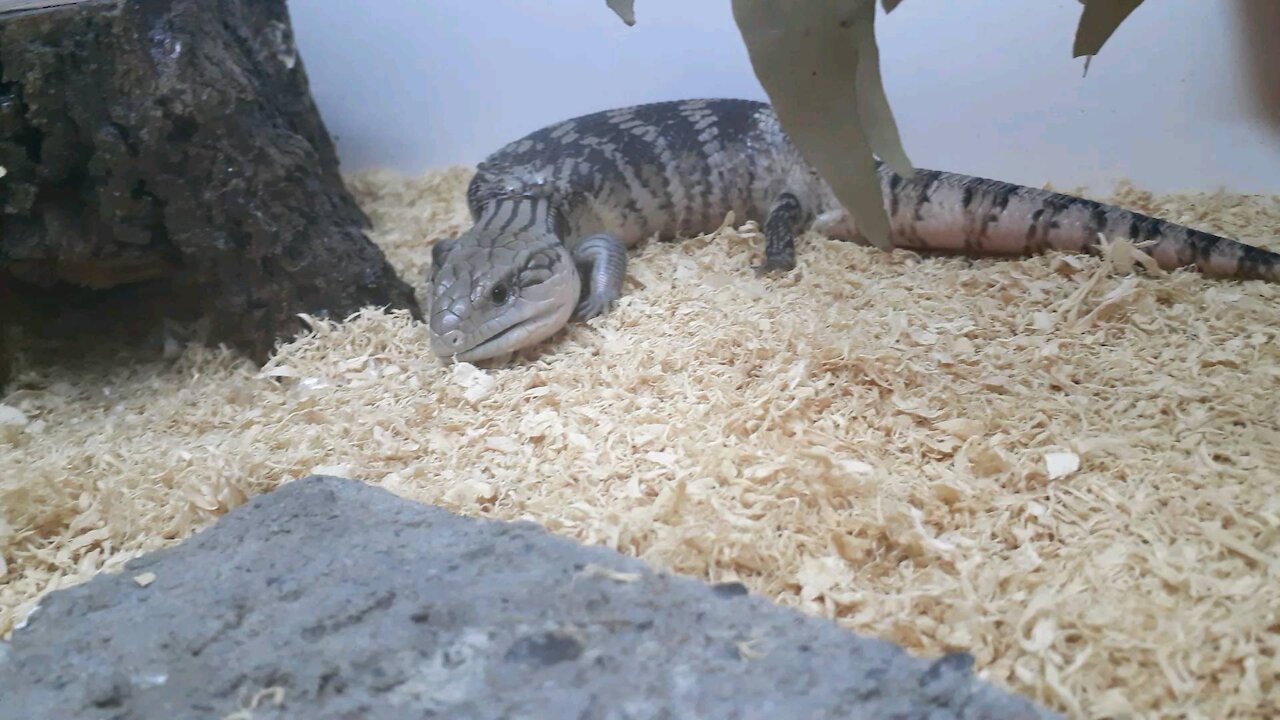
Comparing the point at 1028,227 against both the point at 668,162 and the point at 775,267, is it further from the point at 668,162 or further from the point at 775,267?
the point at 668,162

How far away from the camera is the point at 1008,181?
3441 mm

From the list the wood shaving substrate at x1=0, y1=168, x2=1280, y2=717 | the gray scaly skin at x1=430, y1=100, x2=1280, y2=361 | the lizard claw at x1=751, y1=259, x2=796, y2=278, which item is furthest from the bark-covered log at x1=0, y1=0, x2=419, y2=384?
the lizard claw at x1=751, y1=259, x2=796, y2=278

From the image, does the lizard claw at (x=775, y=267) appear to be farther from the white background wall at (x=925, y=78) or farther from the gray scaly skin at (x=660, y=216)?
the white background wall at (x=925, y=78)

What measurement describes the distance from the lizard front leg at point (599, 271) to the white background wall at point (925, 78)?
94 centimetres

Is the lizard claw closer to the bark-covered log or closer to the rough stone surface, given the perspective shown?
the bark-covered log

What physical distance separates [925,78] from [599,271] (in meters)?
1.49

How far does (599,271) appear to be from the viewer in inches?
125

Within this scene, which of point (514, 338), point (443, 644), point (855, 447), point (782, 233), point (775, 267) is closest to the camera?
point (443, 644)

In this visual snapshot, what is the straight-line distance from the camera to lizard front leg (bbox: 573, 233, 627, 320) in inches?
119

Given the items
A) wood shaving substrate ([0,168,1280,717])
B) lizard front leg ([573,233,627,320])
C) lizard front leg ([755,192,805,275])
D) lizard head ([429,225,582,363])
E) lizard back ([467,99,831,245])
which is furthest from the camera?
lizard back ([467,99,831,245])

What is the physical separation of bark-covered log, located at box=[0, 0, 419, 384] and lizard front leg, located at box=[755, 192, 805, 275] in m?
A: 1.37

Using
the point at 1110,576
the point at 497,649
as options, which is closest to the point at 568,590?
the point at 497,649

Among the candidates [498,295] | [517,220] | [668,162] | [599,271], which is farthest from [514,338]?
[668,162]

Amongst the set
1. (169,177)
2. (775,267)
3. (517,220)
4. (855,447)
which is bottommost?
(855,447)
